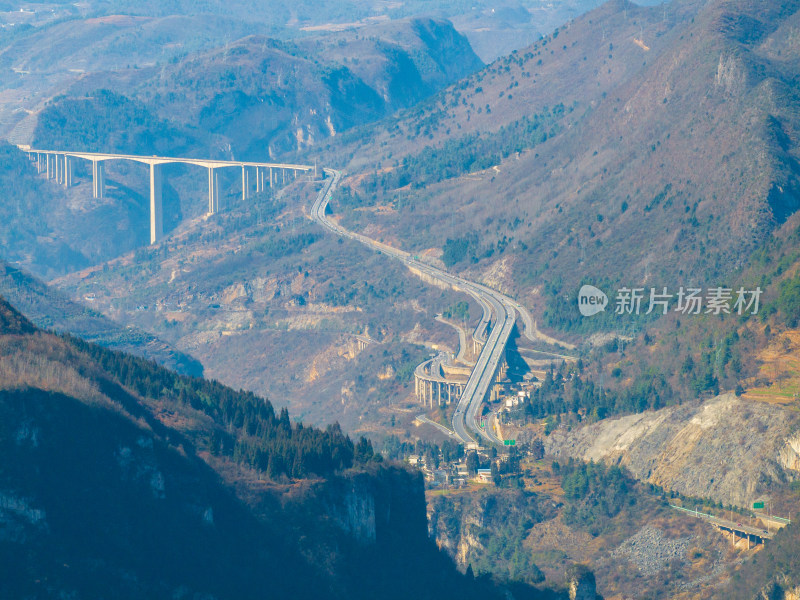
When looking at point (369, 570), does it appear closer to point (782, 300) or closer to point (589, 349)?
point (782, 300)

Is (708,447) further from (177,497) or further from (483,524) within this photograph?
(177,497)

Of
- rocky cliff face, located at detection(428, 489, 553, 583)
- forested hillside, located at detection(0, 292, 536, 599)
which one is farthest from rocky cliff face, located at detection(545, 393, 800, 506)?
forested hillside, located at detection(0, 292, 536, 599)

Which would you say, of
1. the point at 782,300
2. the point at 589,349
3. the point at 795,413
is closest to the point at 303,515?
the point at 795,413

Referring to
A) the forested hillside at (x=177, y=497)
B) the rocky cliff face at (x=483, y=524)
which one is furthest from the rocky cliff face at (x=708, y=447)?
the forested hillside at (x=177, y=497)

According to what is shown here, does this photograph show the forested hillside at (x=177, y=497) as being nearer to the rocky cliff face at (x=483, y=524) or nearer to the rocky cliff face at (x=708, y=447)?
the rocky cliff face at (x=483, y=524)

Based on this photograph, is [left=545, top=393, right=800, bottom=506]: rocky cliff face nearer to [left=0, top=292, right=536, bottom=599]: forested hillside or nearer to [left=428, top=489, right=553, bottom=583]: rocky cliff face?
[left=428, top=489, right=553, bottom=583]: rocky cliff face

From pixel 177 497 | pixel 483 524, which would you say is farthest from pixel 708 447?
pixel 177 497

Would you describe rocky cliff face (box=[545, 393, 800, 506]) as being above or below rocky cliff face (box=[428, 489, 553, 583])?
above

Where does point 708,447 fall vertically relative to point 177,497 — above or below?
above
